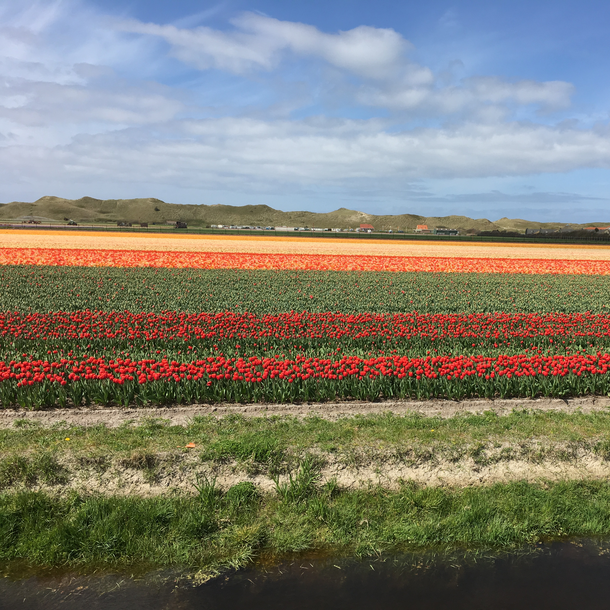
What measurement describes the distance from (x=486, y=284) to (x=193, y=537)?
24365 millimetres

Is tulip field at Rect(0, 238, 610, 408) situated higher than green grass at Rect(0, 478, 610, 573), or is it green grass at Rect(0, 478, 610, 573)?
tulip field at Rect(0, 238, 610, 408)

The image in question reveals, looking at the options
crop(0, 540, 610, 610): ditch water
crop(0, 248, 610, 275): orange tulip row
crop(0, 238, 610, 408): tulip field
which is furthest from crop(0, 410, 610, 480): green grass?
crop(0, 248, 610, 275): orange tulip row

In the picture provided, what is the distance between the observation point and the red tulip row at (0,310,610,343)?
535 inches

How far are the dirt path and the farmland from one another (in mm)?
192

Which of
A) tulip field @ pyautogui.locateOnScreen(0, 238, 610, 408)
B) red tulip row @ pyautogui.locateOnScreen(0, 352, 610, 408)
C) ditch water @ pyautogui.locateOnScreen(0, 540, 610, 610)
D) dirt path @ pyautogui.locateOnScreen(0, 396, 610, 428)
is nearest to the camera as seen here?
ditch water @ pyautogui.locateOnScreen(0, 540, 610, 610)

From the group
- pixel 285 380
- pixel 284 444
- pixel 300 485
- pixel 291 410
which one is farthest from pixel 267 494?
pixel 285 380

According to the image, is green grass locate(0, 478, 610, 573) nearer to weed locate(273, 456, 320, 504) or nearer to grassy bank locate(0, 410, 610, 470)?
weed locate(273, 456, 320, 504)

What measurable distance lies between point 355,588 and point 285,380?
193 inches

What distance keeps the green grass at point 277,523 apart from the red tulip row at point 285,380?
10.5 ft

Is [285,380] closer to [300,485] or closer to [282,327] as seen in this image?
[300,485]

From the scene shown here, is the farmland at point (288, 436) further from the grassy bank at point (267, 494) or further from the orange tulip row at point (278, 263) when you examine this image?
the orange tulip row at point (278, 263)

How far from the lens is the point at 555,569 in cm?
533

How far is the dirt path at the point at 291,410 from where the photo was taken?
876cm

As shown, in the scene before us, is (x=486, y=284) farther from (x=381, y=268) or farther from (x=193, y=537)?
(x=193, y=537)
